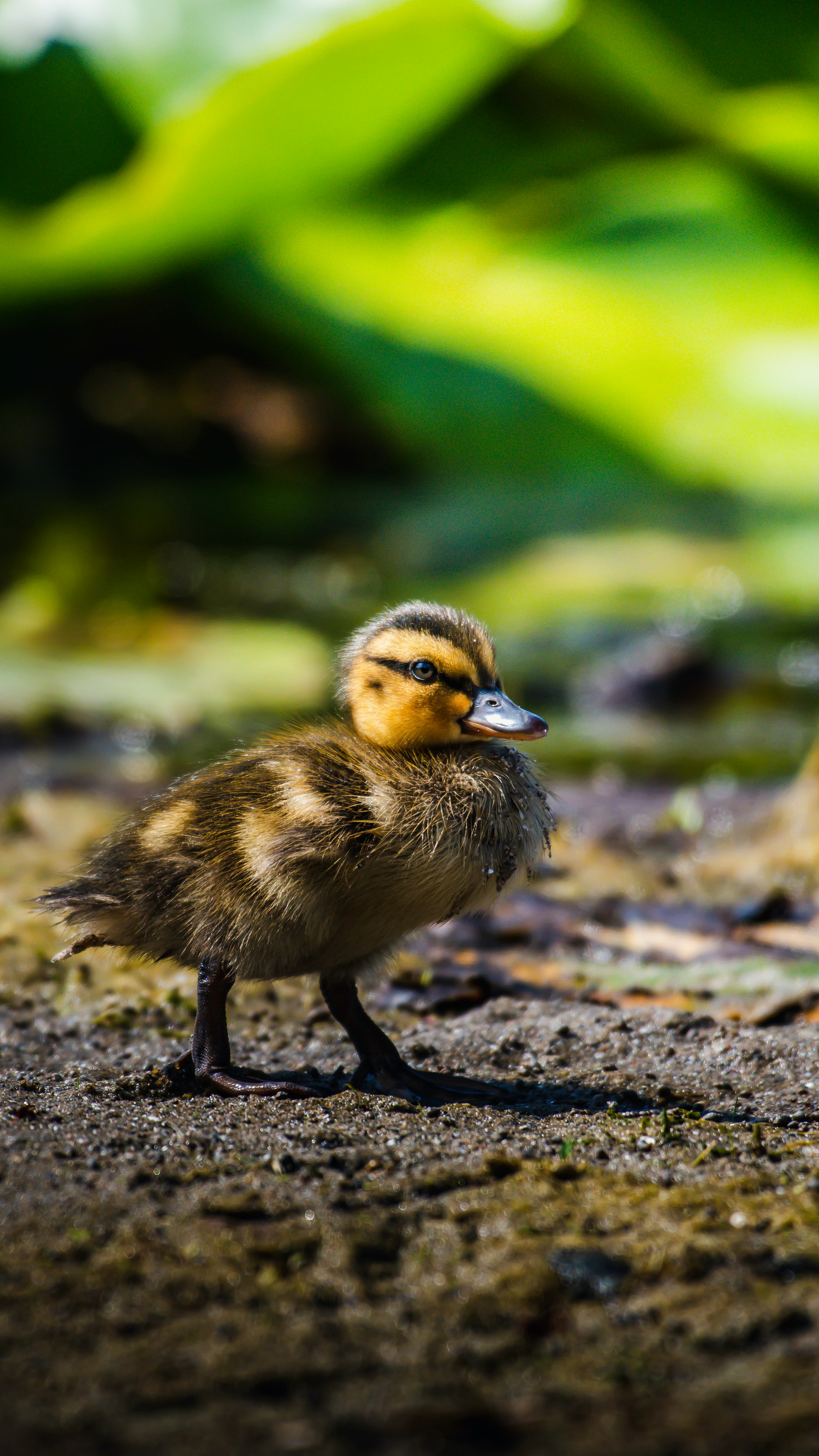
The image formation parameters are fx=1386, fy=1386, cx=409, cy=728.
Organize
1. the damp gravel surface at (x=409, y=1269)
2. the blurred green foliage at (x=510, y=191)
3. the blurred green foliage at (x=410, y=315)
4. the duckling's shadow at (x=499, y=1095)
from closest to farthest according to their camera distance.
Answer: the damp gravel surface at (x=409, y=1269), the duckling's shadow at (x=499, y=1095), the blurred green foliage at (x=510, y=191), the blurred green foliage at (x=410, y=315)

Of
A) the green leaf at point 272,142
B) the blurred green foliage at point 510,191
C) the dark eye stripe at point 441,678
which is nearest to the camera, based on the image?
the dark eye stripe at point 441,678

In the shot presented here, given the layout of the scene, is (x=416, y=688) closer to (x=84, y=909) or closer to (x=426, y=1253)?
(x=84, y=909)

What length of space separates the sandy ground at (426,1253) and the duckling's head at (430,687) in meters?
0.61

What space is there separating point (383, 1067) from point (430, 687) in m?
0.70

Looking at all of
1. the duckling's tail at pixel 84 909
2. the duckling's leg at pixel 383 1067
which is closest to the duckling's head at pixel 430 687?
the duckling's leg at pixel 383 1067

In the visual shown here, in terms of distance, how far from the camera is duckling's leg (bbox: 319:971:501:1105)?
236cm

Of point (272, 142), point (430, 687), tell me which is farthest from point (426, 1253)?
point (272, 142)

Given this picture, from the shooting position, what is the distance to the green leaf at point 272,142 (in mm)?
7059

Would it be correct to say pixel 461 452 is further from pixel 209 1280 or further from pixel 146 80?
pixel 209 1280

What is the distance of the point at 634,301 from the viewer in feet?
32.0

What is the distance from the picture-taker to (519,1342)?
1482 millimetres

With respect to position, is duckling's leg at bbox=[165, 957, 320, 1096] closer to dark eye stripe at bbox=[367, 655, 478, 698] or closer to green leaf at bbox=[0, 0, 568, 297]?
dark eye stripe at bbox=[367, 655, 478, 698]

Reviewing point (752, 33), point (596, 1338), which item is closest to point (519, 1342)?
point (596, 1338)

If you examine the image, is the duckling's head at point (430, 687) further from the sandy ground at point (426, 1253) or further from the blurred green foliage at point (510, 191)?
the blurred green foliage at point (510, 191)
